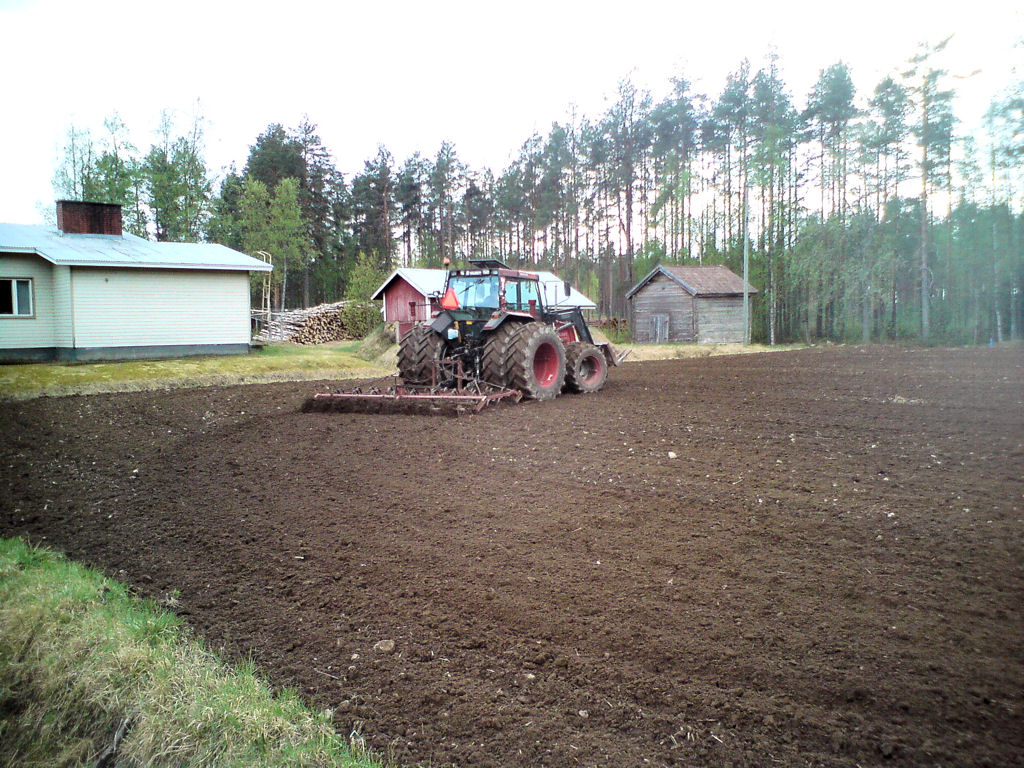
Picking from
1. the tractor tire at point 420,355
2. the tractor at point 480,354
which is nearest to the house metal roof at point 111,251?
the tractor at point 480,354

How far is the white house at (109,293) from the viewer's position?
18.3 meters

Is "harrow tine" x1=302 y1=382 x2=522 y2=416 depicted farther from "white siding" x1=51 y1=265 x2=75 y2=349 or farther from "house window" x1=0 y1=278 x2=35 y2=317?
"house window" x1=0 y1=278 x2=35 y2=317

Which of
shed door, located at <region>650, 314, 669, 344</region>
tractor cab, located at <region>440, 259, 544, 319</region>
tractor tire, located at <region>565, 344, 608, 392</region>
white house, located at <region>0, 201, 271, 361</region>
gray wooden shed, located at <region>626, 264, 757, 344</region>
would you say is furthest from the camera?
shed door, located at <region>650, 314, 669, 344</region>

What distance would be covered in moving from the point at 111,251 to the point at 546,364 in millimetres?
15212

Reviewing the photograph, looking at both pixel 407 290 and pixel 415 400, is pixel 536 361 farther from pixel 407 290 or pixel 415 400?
pixel 407 290

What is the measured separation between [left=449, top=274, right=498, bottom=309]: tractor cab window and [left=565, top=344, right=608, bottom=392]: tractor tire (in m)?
1.80

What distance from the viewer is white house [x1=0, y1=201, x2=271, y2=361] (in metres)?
18.3

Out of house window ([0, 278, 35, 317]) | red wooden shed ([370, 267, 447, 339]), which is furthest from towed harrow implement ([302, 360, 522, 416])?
red wooden shed ([370, 267, 447, 339])

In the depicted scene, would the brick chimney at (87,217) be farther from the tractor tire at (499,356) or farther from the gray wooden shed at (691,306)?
the gray wooden shed at (691,306)

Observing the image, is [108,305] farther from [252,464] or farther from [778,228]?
[778,228]

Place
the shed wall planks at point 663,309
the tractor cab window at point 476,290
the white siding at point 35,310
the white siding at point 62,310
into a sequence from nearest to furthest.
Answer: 1. the tractor cab window at point 476,290
2. the white siding at point 35,310
3. the white siding at point 62,310
4. the shed wall planks at point 663,309

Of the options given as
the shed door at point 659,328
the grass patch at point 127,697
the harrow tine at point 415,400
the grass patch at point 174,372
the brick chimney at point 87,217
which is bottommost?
the grass patch at point 127,697

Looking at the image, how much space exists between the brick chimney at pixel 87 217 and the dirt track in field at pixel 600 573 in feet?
50.9

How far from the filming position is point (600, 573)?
159 inches
